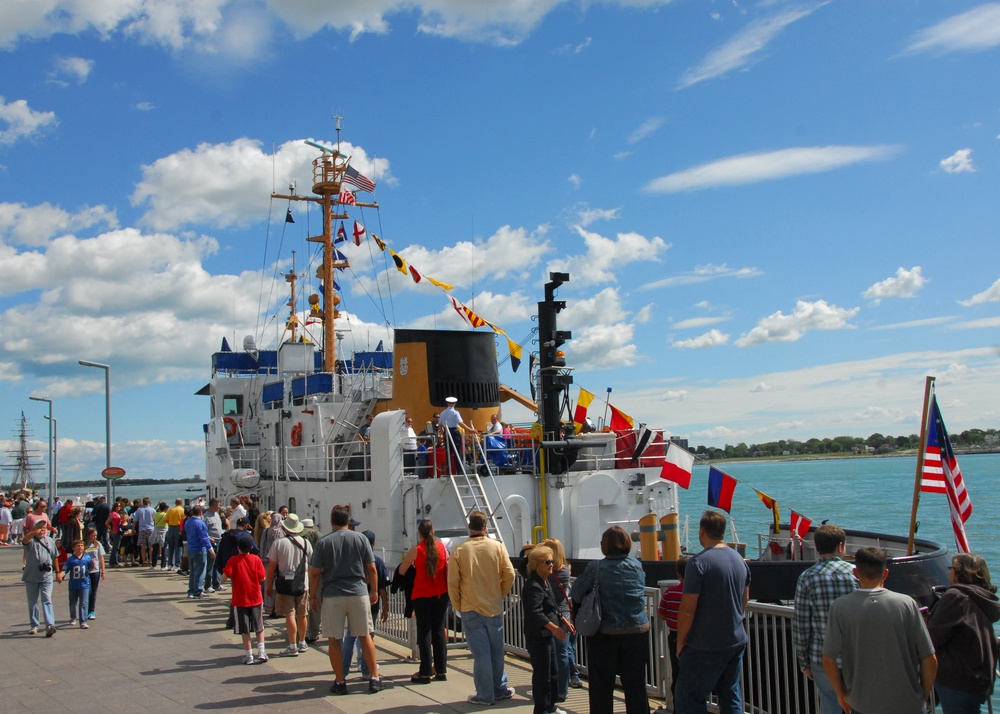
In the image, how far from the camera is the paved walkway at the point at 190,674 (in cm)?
756

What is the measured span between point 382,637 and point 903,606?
24.3 ft

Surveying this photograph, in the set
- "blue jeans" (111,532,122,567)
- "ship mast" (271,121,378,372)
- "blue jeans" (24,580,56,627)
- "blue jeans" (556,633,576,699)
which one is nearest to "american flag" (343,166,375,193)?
"ship mast" (271,121,378,372)

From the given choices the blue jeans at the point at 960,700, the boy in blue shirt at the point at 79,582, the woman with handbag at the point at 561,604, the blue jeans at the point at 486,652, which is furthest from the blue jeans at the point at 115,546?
the blue jeans at the point at 960,700

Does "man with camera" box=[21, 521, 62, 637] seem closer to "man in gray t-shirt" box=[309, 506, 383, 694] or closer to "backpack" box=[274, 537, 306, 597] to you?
"backpack" box=[274, 537, 306, 597]

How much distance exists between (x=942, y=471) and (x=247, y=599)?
7.78 meters

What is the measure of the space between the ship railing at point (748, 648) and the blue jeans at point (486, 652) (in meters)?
0.83

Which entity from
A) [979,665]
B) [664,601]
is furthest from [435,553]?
[979,665]

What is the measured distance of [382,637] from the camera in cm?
1057

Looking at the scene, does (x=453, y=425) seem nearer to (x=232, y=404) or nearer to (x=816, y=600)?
(x=816, y=600)

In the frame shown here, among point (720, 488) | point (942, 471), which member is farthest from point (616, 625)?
point (720, 488)

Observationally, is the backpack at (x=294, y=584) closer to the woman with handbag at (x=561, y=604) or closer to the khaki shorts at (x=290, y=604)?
the khaki shorts at (x=290, y=604)

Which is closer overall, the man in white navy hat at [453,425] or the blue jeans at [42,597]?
the blue jeans at [42,597]

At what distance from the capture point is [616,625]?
6.04 m

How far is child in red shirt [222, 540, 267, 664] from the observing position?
9.09m
